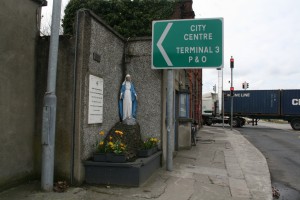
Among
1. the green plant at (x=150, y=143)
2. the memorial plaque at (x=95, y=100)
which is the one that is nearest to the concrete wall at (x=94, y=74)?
the memorial plaque at (x=95, y=100)

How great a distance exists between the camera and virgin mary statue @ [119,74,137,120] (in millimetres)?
8086

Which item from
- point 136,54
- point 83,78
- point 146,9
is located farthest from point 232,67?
point 83,78

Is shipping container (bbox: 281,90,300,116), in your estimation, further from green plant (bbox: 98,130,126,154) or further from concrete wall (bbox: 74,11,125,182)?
green plant (bbox: 98,130,126,154)

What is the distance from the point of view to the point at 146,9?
48.8 ft

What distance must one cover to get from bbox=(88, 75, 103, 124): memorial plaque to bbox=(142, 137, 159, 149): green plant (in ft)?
4.11

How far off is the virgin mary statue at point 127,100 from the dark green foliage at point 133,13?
689 centimetres

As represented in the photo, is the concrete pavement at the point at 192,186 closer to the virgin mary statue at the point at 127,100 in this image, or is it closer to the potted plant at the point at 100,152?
the potted plant at the point at 100,152

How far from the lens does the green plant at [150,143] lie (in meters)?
7.57

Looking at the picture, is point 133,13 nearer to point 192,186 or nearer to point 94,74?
point 94,74

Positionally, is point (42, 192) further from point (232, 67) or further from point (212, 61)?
point (232, 67)

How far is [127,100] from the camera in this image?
319 inches

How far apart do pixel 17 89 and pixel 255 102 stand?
2877cm

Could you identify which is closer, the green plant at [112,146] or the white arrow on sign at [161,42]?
the green plant at [112,146]

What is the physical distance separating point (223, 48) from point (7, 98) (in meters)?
4.80
